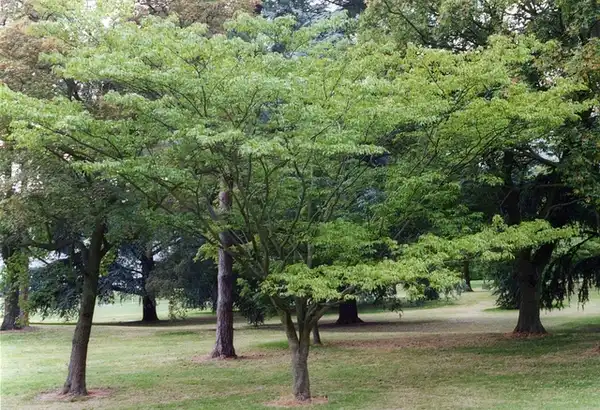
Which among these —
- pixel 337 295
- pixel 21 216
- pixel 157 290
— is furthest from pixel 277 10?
pixel 337 295

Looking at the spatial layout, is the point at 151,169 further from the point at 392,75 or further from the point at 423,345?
the point at 423,345

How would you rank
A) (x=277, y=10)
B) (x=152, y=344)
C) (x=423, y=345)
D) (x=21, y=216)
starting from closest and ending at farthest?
(x=21, y=216)
(x=423, y=345)
(x=152, y=344)
(x=277, y=10)

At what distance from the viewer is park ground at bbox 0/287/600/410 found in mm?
10609

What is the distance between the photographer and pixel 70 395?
1200 centimetres

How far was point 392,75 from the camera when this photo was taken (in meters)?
12.0

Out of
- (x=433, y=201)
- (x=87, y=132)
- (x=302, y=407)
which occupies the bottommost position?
(x=302, y=407)

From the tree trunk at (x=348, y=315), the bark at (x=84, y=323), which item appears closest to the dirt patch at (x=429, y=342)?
the tree trunk at (x=348, y=315)

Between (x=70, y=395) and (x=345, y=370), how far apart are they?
5.91 m

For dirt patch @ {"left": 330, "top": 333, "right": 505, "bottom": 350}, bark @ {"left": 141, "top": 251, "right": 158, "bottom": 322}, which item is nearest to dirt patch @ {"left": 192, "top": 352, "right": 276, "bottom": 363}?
dirt patch @ {"left": 330, "top": 333, "right": 505, "bottom": 350}

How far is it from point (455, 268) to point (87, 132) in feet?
21.7

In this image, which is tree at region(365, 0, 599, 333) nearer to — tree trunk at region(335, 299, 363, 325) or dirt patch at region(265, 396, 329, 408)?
dirt patch at region(265, 396, 329, 408)

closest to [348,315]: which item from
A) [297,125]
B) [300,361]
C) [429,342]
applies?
[429,342]

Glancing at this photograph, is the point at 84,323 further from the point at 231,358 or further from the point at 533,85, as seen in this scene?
the point at 533,85

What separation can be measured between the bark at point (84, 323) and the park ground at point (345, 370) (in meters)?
0.46
